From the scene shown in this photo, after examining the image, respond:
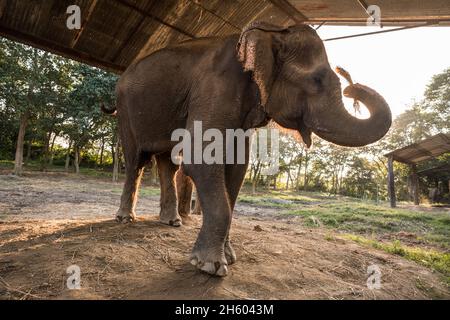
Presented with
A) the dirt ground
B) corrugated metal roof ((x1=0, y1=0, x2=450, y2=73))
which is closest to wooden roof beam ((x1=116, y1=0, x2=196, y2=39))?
corrugated metal roof ((x1=0, y1=0, x2=450, y2=73))

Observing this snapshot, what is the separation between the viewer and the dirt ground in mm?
2156

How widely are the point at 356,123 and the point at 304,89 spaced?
1.88 ft

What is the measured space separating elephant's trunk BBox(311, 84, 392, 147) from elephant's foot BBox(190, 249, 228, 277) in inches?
55.0

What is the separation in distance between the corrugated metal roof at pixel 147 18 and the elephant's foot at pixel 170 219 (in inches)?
112

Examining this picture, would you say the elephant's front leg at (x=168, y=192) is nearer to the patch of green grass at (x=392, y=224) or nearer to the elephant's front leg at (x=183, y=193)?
A: the elephant's front leg at (x=183, y=193)

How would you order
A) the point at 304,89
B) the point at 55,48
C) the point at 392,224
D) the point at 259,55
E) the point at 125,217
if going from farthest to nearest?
the point at 392,224 < the point at 55,48 < the point at 125,217 < the point at 304,89 < the point at 259,55

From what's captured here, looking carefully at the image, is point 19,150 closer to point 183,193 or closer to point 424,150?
point 183,193

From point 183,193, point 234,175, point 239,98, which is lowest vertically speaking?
point 183,193

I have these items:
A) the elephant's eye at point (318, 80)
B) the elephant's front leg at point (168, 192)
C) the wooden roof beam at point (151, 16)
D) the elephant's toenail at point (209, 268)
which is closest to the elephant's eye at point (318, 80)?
the elephant's eye at point (318, 80)

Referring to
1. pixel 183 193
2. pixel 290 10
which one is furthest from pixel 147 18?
pixel 183 193

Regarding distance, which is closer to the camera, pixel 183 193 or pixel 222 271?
pixel 222 271

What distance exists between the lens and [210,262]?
97.0 inches

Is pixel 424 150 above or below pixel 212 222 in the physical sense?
above
